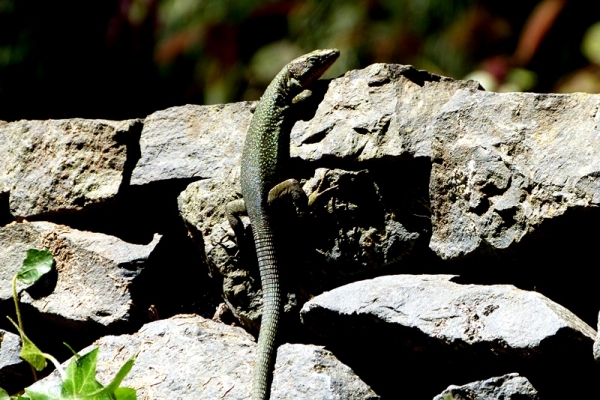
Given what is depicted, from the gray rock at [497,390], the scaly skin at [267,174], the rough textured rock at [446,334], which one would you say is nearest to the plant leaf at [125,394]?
the scaly skin at [267,174]

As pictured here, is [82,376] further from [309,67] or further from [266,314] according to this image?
[309,67]

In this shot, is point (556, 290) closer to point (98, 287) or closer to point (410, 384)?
point (410, 384)

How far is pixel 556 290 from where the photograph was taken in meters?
2.96

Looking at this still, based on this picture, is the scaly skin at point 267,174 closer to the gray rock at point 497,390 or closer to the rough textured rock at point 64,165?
the rough textured rock at point 64,165

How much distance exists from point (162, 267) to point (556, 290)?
175cm

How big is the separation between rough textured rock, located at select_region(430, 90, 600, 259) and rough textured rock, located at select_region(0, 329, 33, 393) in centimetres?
195

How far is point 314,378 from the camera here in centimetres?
314

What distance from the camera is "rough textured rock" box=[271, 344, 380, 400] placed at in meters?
3.08

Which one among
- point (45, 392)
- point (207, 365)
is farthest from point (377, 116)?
point (45, 392)

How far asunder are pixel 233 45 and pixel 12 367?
2.45 m

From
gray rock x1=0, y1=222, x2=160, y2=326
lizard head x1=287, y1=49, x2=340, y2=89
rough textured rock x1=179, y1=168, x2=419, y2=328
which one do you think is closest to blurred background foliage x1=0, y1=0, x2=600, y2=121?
lizard head x1=287, y1=49, x2=340, y2=89

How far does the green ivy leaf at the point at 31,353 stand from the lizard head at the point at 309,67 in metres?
1.75

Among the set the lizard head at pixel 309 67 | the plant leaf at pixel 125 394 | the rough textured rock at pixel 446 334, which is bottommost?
the plant leaf at pixel 125 394

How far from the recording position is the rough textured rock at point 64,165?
12.5ft
